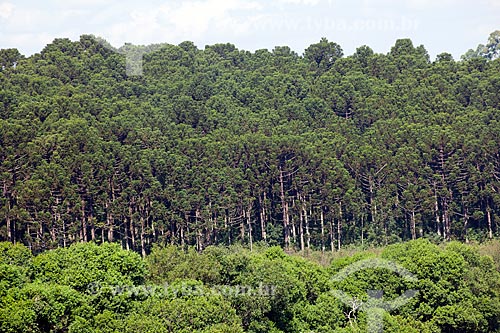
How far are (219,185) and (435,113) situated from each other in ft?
86.2

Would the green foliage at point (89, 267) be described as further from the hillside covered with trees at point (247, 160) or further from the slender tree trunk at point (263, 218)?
the slender tree trunk at point (263, 218)

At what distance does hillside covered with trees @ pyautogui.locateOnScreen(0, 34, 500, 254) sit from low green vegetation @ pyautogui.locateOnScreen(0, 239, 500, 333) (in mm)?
13776

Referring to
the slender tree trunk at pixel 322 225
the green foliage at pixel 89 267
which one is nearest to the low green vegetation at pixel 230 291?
the green foliage at pixel 89 267

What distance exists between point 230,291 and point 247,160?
3403 centimetres

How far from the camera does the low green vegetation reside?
33531mm

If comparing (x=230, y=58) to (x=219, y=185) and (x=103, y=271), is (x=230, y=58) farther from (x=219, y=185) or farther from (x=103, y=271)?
(x=103, y=271)

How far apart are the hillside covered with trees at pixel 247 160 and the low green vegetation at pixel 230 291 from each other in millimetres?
13776

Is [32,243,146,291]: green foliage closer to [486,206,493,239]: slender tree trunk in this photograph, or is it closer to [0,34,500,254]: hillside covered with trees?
[0,34,500,254]: hillside covered with trees

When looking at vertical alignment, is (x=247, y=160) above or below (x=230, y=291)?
above

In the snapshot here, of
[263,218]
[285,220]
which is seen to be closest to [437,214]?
[285,220]

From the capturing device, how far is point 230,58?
4281 inches

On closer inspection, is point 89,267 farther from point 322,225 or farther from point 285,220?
point 285,220

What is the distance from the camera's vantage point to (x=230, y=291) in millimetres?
37938

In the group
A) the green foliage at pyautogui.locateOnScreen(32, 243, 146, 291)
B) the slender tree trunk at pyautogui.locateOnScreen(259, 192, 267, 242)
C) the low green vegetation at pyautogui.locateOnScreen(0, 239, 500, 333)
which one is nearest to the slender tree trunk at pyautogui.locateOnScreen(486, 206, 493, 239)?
the slender tree trunk at pyautogui.locateOnScreen(259, 192, 267, 242)
